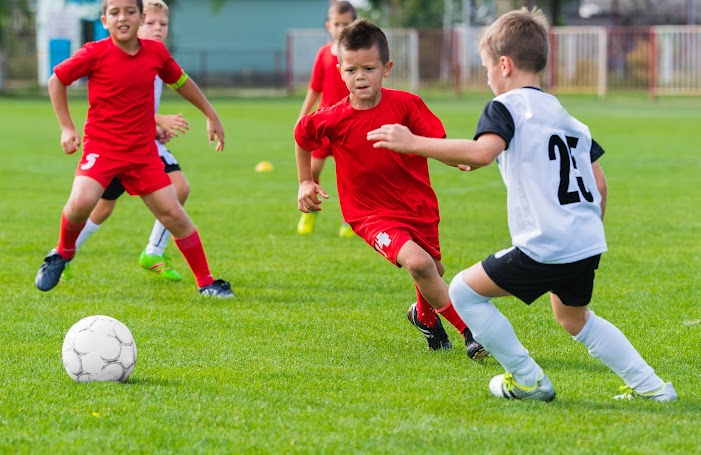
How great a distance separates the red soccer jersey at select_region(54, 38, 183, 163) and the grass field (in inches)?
38.7

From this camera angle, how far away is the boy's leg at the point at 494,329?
15.1 feet

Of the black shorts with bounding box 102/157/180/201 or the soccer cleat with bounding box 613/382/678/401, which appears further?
the black shorts with bounding box 102/157/180/201

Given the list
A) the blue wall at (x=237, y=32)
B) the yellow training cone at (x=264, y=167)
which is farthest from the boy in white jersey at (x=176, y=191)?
the blue wall at (x=237, y=32)

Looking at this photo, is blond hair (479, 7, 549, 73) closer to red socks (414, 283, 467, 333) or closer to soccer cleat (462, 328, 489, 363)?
soccer cleat (462, 328, 489, 363)

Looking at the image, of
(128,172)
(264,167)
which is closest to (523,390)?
(128,172)

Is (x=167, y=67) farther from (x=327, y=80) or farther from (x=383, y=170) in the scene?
(x=327, y=80)

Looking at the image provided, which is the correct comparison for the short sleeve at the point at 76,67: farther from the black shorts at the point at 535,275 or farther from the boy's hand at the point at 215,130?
the black shorts at the point at 535,275

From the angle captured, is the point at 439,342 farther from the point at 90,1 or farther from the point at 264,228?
the point at 90,1

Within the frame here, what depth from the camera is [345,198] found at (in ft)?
19.4

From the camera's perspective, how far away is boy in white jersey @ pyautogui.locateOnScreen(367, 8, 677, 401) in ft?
14.2

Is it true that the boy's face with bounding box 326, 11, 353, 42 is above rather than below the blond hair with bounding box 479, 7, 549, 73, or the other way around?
above

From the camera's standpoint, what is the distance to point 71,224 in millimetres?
7320

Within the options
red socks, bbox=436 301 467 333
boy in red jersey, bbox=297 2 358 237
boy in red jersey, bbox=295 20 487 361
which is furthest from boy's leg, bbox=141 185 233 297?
boy in red jersey, bbox=297 2 358 237

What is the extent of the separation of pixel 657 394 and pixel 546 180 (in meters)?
1.06
